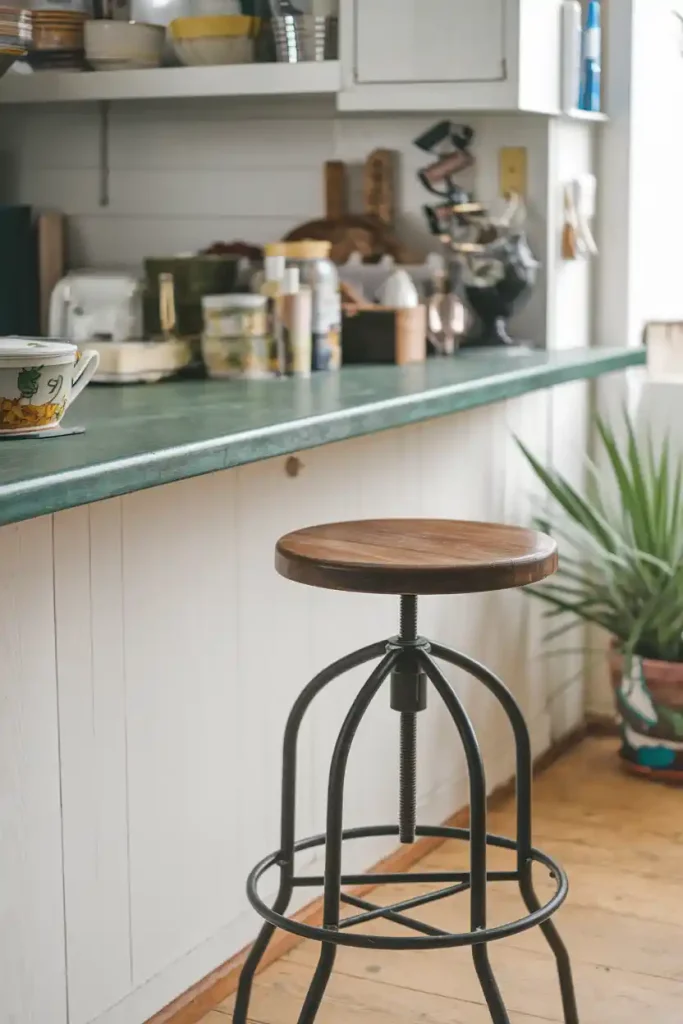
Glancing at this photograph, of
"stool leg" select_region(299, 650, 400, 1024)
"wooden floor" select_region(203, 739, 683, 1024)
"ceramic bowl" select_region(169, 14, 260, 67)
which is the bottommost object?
"wooden floor" select_region(203, 739, 683, 1024)

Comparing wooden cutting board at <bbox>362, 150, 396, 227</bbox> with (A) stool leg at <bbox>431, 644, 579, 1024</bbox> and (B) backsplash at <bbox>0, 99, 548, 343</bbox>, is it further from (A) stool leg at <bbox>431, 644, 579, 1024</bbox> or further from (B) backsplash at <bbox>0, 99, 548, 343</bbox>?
(A) stool leg at <bbox>431, 644, 579, 1024</bbox>

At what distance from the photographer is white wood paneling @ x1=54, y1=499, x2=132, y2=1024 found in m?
2.05

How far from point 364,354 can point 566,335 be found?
619 millimetres

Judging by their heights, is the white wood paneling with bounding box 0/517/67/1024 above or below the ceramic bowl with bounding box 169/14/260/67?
below

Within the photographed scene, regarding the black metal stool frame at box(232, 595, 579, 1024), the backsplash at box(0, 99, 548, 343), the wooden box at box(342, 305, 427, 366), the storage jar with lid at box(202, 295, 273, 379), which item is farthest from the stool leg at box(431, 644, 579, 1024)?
the backsplash at box(0, 99, 548, 343)

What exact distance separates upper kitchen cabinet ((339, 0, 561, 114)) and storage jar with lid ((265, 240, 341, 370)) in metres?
0.38

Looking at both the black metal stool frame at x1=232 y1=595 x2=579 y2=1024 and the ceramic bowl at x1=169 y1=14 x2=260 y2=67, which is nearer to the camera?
the black metal stool frame at x1=232 y1=595 x2=579 y2=1024

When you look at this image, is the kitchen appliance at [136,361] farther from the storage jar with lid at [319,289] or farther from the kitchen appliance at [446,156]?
the kitchen appliance at [446,156]

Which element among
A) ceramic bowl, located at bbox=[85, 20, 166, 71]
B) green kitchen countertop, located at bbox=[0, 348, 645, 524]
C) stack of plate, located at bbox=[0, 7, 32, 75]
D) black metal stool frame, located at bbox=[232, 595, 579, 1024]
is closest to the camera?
green kitchen countertop, located at bbox=[0, 348, 645, 524]

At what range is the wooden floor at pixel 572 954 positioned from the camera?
240 centimetres

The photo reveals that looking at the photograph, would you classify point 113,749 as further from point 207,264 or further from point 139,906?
point 207,264

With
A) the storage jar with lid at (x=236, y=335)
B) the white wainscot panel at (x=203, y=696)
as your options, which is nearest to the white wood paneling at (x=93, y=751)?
the white wainscot panel at (x=203, y=696)

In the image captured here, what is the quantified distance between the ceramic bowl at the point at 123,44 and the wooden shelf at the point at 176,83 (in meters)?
0.03

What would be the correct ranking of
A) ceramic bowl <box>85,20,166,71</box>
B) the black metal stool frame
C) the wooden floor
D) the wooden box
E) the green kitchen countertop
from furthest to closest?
ceramic bowl <box>85,20,166,71</box>, the wooden box, the wooden floor, the black metal stool frame, the green kitchen countertop
